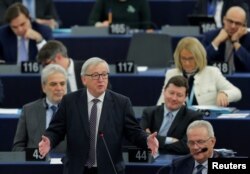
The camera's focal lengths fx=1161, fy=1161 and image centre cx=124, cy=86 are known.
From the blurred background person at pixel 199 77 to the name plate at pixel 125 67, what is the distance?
33.6 inches

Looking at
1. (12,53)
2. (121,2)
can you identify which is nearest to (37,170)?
(12,53)

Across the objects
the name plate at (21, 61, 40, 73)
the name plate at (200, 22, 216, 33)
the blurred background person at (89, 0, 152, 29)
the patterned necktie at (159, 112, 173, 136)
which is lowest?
the patterned necktie at (159, 112, 173, 136)

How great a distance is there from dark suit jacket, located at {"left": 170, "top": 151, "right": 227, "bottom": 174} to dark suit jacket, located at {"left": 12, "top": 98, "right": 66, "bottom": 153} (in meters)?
1.20

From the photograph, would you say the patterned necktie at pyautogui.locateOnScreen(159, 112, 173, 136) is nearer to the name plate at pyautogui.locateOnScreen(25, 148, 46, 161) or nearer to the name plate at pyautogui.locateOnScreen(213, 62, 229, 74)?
the name plate at pyautogui.locateOnScreen(25, 148, 46, 161)

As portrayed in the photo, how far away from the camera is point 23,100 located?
1063 cm

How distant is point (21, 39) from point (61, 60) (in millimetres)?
1492

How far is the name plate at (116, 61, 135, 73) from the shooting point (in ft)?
34.2

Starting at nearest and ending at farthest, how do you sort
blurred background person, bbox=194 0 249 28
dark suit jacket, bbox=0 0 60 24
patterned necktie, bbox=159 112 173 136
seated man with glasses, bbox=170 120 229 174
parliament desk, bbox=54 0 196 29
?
1. seated man with glasses, bbox=170 120 229 174
2. patterned necktie, bbox=159 112 173 136
3. blurred background person, bbox=194 0 249 28
4. dark suit jacket, bbox=0 0 60 24
5. parliament desk, bbox=54 0 196 29

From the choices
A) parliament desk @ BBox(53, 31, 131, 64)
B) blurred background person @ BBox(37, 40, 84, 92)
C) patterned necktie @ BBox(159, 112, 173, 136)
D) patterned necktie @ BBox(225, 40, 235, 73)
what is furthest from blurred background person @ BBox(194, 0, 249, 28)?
patterned necktie @ BBox(159, 112, 173, 136)

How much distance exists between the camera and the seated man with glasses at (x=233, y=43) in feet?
35.1

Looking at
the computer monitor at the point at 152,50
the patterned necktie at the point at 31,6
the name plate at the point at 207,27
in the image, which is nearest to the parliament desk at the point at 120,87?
the computer monitor at the point at 152,50

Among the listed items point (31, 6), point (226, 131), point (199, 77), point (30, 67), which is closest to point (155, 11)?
point (31, 6)

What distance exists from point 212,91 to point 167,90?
1.03 meters

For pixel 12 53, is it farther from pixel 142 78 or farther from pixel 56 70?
pixel 56 70
